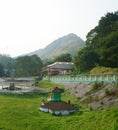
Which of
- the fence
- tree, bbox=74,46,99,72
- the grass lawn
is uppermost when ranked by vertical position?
tree, bbox=74,46,99,72

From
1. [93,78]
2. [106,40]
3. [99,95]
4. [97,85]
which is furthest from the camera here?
[106,40]

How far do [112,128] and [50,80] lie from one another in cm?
4297

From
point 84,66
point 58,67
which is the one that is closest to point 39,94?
point 84,66

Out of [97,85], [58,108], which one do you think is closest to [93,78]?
[97,85]

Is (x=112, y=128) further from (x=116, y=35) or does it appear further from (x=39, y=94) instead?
(x=116, y=35)

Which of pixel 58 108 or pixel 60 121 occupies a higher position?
pixel 58 108

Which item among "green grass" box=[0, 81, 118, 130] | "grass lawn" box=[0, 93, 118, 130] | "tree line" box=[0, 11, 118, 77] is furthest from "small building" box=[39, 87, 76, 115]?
"tree line" box=[0, 11, 118, 77]

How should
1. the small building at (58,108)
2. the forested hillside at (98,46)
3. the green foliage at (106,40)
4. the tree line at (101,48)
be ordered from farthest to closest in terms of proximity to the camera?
the forested hillside at (98,46)
the tree line at (101,48)
the green foliage at (106,40)
the small building at (58,108)

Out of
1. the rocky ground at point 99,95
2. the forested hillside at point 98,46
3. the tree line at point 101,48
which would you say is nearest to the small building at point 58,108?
the rocky ground at point 99,95

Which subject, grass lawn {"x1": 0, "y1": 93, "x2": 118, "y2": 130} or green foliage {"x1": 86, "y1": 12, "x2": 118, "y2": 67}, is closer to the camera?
grass lawn {"x1": 0, "y1": 93, "x2": 118, "y2": 130}

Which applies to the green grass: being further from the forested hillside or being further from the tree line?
the forested hillside

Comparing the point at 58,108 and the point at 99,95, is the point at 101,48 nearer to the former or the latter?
the point at 99,95

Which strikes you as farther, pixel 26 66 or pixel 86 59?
pixel 26 66

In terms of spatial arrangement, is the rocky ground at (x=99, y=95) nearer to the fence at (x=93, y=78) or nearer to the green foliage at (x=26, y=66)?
the fence at (x=93, y=78)
